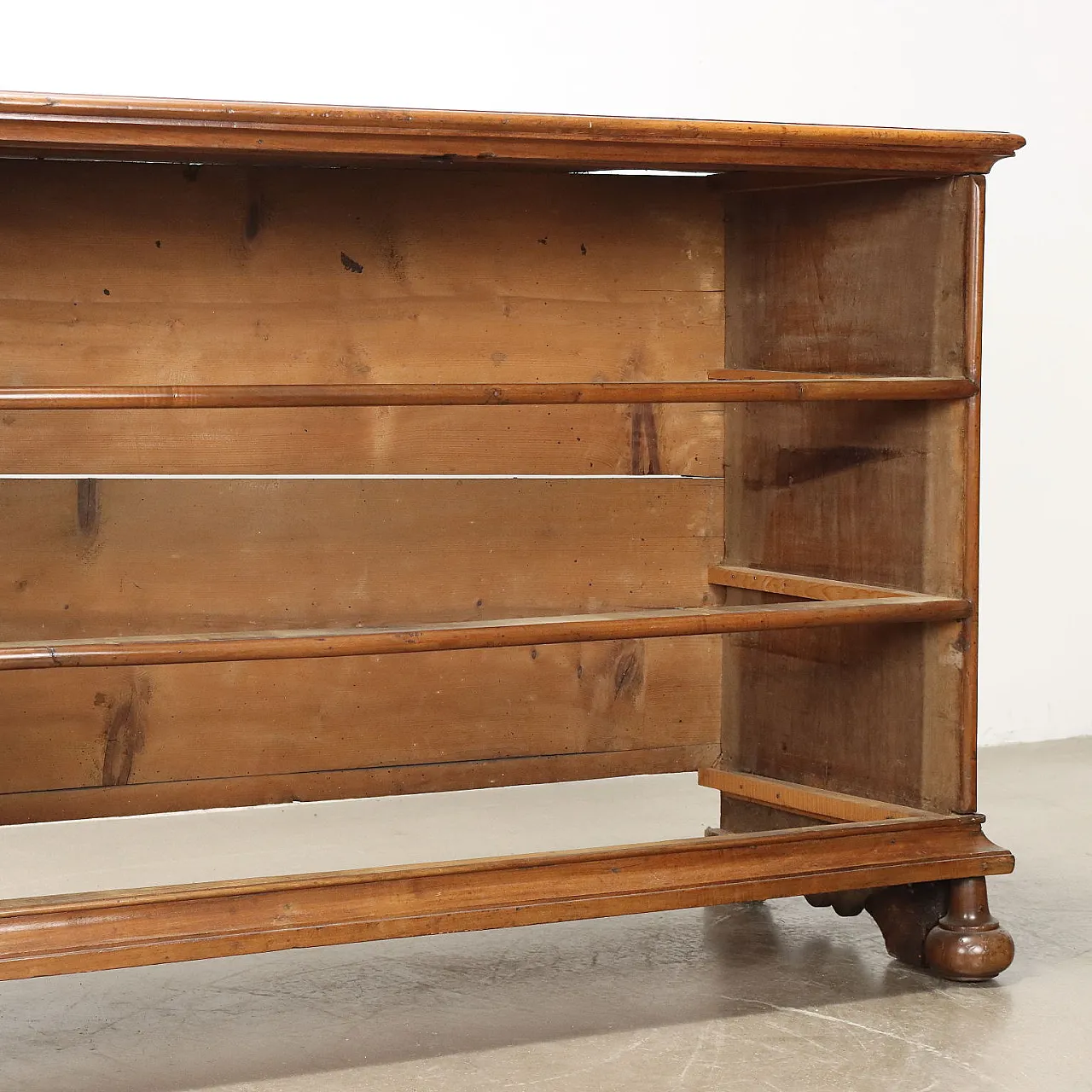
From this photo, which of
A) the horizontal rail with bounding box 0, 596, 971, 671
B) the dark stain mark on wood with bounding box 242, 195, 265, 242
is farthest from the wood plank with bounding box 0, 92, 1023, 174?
the horizontal rail with bounding box 0, 596, 971, 671

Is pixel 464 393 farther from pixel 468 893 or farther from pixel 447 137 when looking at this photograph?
pixel 468 893

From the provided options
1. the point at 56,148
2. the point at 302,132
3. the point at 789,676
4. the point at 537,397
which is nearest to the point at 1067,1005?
the point at 789,676

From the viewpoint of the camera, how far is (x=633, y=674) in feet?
10.2

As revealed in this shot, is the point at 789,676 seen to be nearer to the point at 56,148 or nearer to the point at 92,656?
the point at 92,656

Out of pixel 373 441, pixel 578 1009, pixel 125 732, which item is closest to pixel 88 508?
pixel 125 732

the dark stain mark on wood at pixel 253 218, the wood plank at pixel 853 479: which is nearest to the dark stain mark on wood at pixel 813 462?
the wood plank at pixel 853 479

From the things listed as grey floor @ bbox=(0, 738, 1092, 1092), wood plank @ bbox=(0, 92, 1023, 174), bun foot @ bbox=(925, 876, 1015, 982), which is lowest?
grey floor @ bbox=(0, 738, 1092, 1092)

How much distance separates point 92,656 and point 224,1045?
2.07 ft

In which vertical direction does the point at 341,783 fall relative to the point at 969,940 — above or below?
above

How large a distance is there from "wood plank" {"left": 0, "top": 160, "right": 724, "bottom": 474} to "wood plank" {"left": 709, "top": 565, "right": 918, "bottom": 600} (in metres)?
0.21

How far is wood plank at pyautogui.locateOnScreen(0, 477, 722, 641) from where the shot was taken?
9.10ft

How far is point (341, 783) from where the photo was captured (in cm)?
297

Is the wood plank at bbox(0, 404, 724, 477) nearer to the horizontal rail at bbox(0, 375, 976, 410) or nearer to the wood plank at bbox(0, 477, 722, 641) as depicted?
the wood plank at bbox(0, 477, 722, 641)

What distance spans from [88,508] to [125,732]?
0.39 metres
